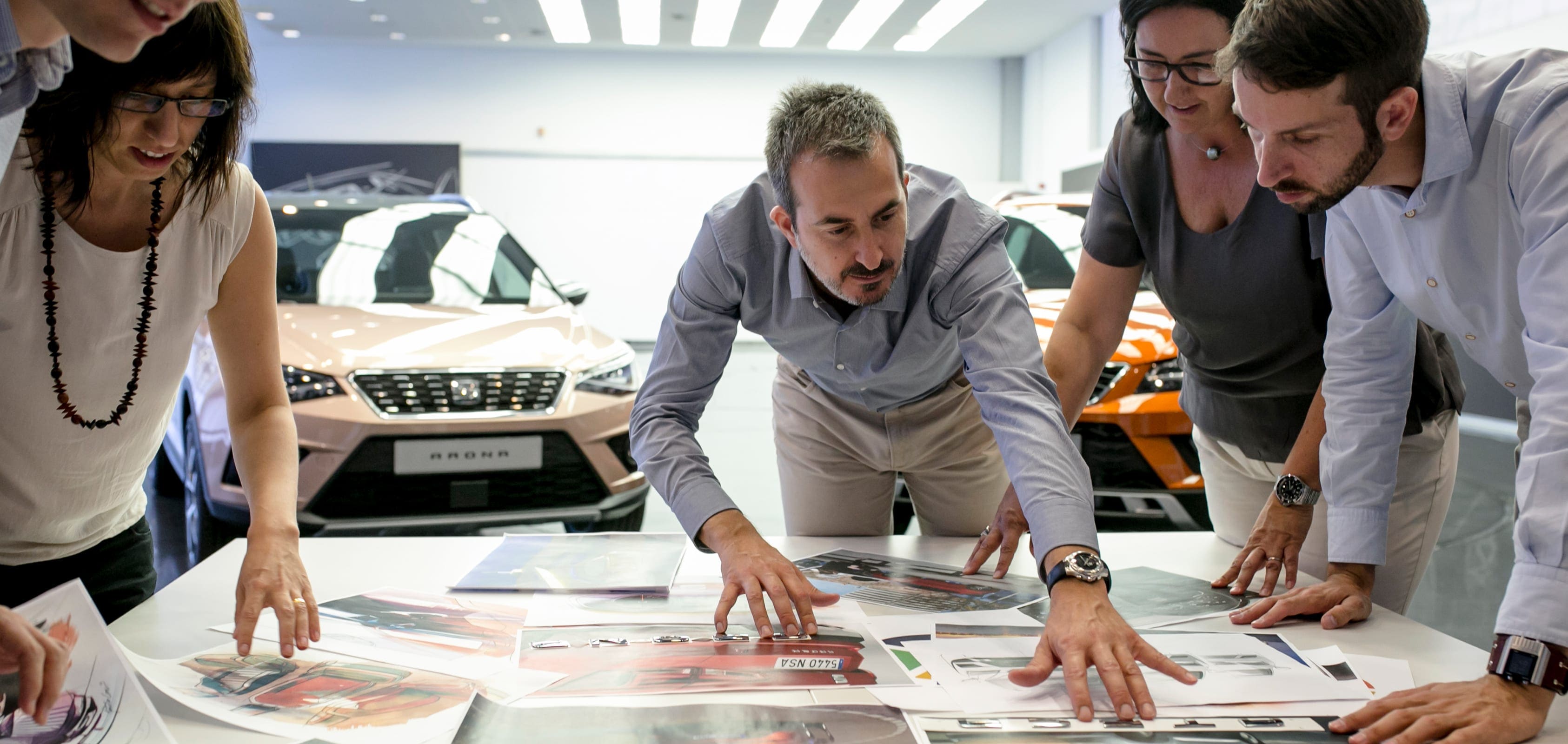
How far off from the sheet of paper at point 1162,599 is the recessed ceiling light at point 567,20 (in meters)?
9.14

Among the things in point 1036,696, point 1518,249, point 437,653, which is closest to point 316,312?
point 437,653

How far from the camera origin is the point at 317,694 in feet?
3.49

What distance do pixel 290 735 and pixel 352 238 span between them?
3297 mm

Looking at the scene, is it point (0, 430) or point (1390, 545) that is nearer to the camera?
point (0, 430)

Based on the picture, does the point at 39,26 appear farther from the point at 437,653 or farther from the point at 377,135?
the point at 377,135

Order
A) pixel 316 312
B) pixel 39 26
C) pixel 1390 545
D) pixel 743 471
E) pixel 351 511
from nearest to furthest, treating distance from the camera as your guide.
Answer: pixel 39 26, pixel 1390 545, pixel 351 511, pixel 316 312, pixel 743 471

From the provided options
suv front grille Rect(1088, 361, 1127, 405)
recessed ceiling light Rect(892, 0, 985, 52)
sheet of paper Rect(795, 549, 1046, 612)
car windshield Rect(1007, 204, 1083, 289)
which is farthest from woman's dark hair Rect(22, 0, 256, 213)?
recessed ceiling light Rect(892, 0, 985, 52)

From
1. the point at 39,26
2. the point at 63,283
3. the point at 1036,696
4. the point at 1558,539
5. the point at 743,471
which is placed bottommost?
the point at 743,471

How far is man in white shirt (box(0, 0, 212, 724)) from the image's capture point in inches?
33.4

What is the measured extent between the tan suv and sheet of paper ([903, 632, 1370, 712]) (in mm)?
1755

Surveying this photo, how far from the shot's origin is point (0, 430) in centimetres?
126

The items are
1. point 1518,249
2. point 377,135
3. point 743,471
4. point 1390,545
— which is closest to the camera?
point 1518,249

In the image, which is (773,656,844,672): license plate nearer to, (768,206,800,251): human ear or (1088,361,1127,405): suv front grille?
(768,206,800,251): human ear

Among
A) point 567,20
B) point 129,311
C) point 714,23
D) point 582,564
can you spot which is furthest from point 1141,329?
point 567,20
